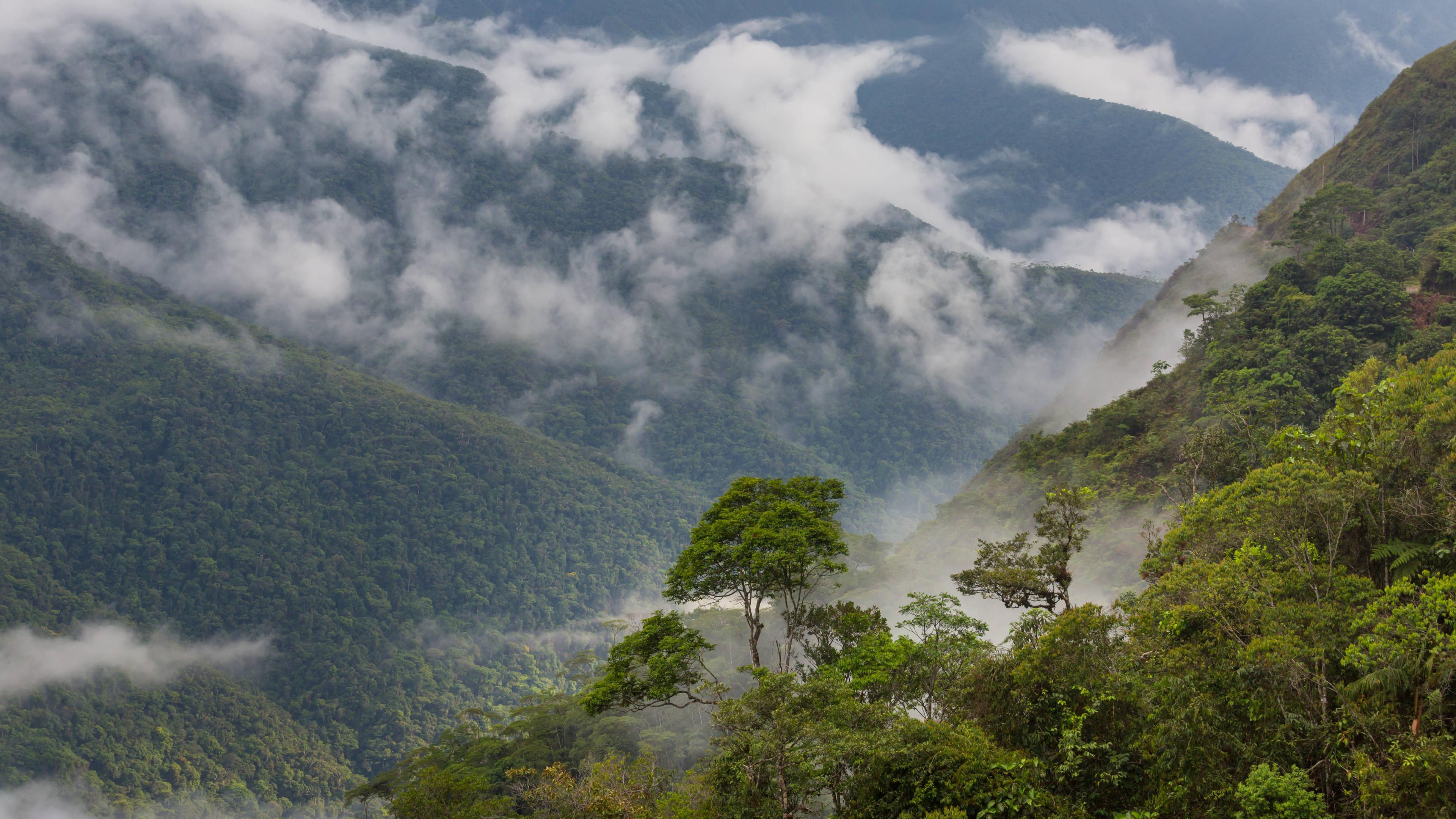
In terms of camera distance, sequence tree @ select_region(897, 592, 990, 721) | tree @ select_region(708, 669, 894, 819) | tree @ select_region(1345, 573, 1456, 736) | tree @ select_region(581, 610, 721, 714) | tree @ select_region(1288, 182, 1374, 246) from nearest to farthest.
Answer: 1. tree @ select_region(1345, 573, 1456, 736)
2. tree @ select_region(708, 669, 894, 819)
3. tree @ select_region(897, 592, 990, 721)
4. tree @ select_region(581, 610, 721, 714)
5. tree @ select_region(1288, 182, 1374, 246)

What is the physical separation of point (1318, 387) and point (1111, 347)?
173 ft

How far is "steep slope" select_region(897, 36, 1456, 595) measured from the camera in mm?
41281

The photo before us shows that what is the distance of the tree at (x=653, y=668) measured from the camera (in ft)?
73.2

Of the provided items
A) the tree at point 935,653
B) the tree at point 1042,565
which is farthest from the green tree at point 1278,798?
the tree at point 1042,565

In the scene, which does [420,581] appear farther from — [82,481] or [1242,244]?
[1242,244]

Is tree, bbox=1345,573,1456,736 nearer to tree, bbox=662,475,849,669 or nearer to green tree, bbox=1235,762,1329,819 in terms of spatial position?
green tree, bbox=1235,762,1329,819

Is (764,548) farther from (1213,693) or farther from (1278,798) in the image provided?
(1278,798)

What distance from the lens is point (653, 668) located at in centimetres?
2281

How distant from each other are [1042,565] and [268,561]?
572 feet

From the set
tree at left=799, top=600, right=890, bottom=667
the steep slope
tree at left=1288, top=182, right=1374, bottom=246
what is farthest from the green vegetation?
tree at left=1288, top=182, right=1374, bottom=246

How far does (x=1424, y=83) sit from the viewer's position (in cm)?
6247

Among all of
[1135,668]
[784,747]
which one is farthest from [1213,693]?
[784,747]

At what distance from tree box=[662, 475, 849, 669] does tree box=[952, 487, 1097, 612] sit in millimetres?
4440

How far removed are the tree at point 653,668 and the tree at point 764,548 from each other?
1.54 meters
